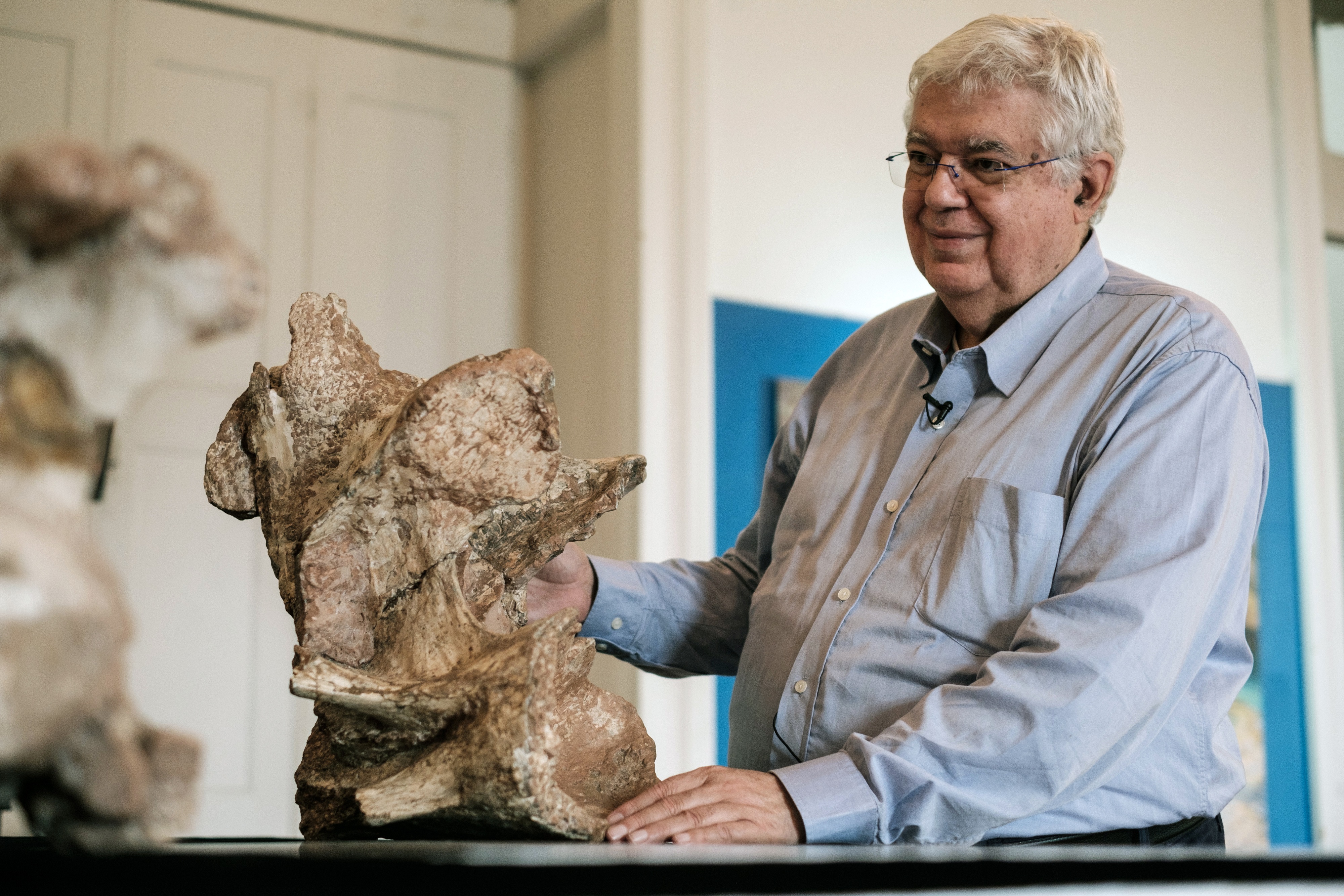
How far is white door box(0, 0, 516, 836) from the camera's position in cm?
315

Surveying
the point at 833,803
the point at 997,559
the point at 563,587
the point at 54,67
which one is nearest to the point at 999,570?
the point at 997,559

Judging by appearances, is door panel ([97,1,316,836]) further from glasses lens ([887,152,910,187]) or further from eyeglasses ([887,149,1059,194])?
eyeglasses ([887,149,1059,194])

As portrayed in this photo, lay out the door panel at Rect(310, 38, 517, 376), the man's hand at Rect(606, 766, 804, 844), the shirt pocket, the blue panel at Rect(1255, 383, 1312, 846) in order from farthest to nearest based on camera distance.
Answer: the blue panel at Rect(1255, 383, 1312, 846), the door panel at Rect(310, 38, 517, 376), the shirt pocket, the man's hand at Rect(606, 766, 804, 844)

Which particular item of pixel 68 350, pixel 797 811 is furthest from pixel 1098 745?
pixel 68 350

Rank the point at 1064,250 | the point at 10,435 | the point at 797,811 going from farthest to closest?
the point at 1064,250 < the point at 797,811 < the point at 10,435

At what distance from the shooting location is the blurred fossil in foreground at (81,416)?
0.52 metres

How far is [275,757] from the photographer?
3271 mm

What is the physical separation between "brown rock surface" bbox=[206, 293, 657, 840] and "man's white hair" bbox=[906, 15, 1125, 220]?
678mm

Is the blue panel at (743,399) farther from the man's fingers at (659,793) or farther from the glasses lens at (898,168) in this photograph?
the man's fingers at (659,793)

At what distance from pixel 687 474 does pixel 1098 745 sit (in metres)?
2.02

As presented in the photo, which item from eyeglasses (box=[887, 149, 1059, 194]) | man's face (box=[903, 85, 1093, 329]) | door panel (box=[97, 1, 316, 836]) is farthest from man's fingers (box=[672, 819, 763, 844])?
door panel (box=[97, 1, 316, 836])

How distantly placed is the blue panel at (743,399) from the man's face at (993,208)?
5.35ft

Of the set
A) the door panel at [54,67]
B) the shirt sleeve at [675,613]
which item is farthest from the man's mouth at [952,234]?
the door panel at [54,67]

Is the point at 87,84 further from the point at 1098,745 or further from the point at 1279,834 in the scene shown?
the point at 1279,834
